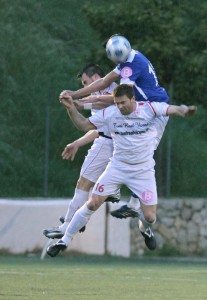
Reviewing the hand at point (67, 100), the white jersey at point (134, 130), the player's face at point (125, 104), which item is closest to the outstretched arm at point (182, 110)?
the white jersey at point (134, 130)

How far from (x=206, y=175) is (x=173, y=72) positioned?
2.20 meters

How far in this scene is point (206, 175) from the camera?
2614cm

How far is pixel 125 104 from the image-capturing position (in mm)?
15883

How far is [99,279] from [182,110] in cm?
267

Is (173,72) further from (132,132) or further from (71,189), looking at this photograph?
(132,132)

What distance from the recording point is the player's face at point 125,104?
623 inches

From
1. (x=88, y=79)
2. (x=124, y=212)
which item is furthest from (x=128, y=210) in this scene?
(x=88, y=79)

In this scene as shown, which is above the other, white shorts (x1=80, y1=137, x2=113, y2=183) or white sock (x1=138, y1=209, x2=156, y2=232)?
white shorts (x1=80, y1=137, x2=113, y2=183)

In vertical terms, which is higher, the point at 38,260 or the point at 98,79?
the point at 98,79

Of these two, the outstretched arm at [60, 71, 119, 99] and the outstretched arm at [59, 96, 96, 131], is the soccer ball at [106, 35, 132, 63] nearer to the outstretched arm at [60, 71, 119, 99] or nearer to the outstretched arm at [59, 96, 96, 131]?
the outstretched arm at [60, 71, 119, 99]

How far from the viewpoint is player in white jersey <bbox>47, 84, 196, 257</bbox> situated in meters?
16.2

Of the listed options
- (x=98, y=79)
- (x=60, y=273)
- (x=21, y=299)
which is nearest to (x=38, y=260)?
(x=60, y=273)

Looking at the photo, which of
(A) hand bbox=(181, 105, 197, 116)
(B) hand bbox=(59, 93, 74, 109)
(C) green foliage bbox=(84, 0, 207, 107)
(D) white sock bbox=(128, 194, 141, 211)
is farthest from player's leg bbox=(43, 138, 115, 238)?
(C) green foliage bbox=(84, 0, 207, 107)

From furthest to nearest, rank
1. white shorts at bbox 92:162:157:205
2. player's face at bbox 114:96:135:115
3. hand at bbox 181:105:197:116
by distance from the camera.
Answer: white shorts at bbox 92:162:157:205 < player's face at bbox 114:96:135:115 < hand at bbox 181:105:197:116
